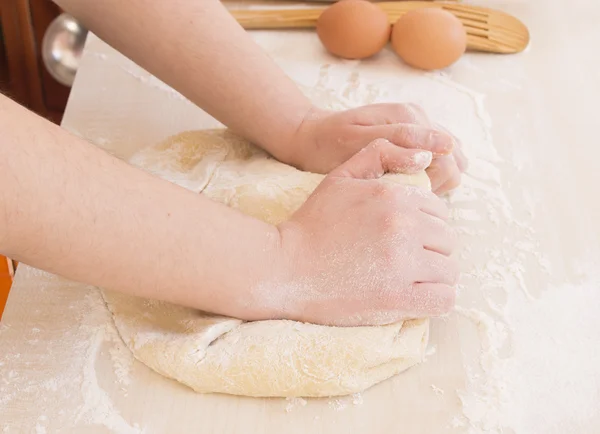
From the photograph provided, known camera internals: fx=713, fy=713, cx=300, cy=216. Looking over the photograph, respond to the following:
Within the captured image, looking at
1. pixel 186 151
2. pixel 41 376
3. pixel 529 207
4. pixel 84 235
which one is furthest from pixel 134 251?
pixel 529 207

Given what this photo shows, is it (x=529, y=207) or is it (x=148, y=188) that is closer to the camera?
(x=148, y=188)

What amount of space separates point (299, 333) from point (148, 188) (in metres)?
0.24

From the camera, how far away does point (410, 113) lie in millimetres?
1060

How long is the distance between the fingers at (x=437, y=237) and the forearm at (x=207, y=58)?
0.27 meters

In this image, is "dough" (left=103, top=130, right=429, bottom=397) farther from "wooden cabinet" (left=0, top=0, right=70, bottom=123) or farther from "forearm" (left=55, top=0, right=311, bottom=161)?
"wooden cabinet" (left=0, top=0, right=70, bottom=123)

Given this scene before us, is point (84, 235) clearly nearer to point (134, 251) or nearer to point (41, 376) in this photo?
point (134, 251)

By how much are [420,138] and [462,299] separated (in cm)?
23

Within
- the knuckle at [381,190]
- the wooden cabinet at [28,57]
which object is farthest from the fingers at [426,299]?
the wooden cabinet at [28,57]

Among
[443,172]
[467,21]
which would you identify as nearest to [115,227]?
[443,172]

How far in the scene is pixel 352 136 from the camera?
3.39 feet

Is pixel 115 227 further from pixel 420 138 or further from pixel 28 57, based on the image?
pixel 28 57

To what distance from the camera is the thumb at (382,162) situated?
96cm

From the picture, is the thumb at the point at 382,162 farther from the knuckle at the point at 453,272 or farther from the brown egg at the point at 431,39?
the brown egg at the point at 431,39

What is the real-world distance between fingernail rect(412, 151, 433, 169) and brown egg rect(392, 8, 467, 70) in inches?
15.4
